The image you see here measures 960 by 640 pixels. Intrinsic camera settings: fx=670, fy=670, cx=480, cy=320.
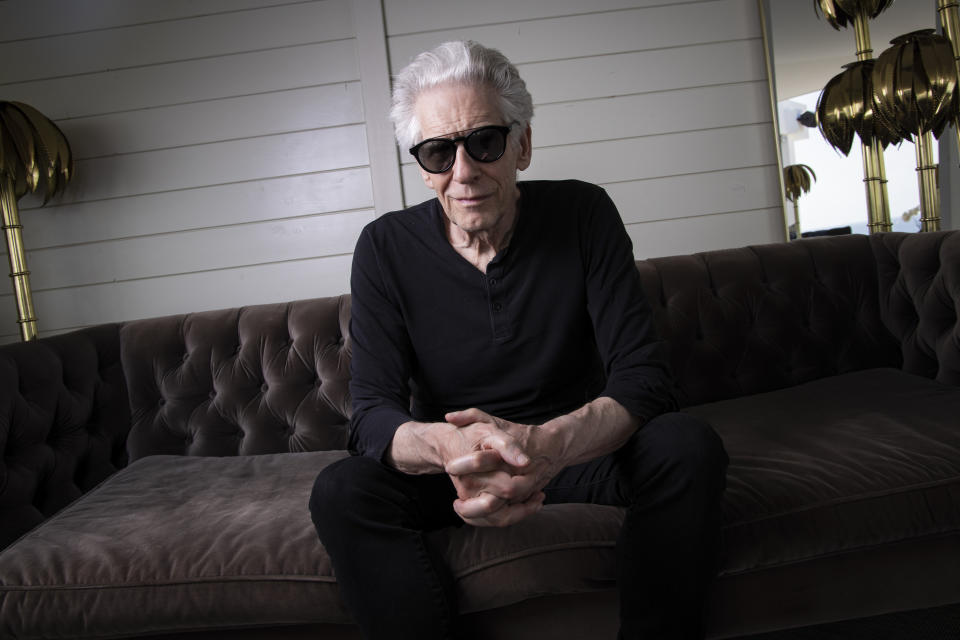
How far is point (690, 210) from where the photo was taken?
2502 mm

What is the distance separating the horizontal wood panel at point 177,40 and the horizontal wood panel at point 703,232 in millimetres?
1316

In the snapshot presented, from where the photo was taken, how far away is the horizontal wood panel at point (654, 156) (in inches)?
97.4

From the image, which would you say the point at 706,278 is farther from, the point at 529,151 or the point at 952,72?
the point at 952,72

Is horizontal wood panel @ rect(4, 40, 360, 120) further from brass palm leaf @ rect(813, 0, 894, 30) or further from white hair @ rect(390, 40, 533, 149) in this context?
brass palm leaf @ rect(813, 0, 894, 30)

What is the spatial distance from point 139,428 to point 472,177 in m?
1.31

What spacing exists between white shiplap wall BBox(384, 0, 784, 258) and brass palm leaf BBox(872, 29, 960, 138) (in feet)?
1.39

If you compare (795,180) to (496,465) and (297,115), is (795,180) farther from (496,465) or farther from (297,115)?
(496,465)

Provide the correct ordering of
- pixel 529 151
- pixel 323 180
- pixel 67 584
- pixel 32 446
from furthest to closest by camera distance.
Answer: pixel 323 180 → pixel 32 446 → pixel 529 151 → pixel 67 584

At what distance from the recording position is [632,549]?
112 cm

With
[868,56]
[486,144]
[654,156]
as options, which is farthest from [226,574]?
[868,56]

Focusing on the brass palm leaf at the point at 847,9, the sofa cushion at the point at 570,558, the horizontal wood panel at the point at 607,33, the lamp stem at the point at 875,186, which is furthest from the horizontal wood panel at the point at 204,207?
the lamp stem at the point at 875,186

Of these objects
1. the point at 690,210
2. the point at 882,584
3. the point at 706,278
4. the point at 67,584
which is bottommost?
the point at 882,584

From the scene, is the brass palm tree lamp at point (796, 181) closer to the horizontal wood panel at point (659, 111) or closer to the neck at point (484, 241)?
the horizontal wood panel at point (659, 111)

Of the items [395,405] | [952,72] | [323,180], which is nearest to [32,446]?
[395,405]
